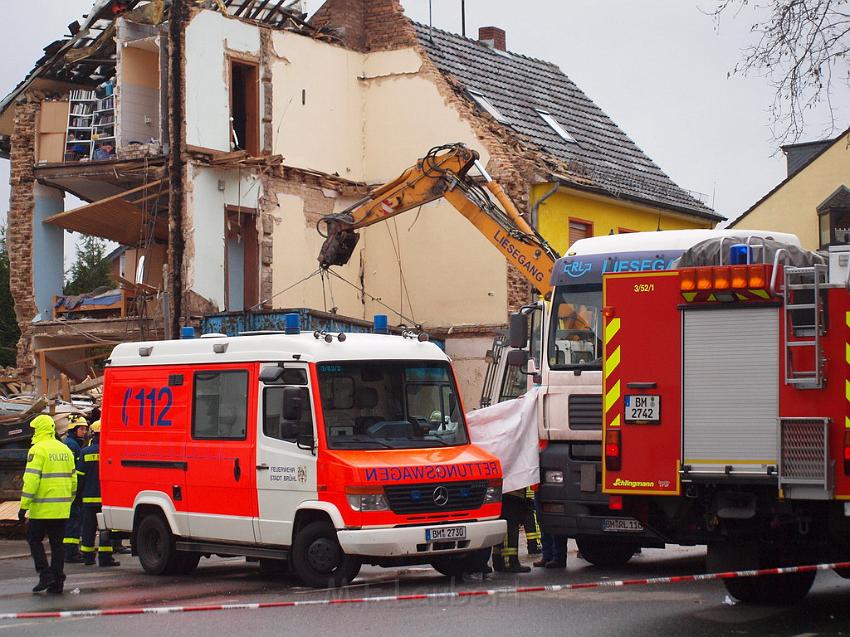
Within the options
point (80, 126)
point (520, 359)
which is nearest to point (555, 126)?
point (80, 126)

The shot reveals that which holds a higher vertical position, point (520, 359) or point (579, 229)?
point (579, 229)

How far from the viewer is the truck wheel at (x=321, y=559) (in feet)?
41.9

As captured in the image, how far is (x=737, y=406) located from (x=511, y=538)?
4.62 meters

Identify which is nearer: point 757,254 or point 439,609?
point 757,254

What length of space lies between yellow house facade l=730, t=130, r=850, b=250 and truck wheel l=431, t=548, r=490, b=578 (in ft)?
110

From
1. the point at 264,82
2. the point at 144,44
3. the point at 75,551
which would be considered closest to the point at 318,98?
the point at 264,82

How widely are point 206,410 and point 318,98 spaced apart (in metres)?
17.3

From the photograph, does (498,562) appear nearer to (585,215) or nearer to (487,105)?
(585,215)

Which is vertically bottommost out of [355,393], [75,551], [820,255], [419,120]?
[75,551]

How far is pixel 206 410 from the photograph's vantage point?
14125mm

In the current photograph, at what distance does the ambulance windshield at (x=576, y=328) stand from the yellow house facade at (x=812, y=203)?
1299 inches

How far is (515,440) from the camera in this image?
14.1m

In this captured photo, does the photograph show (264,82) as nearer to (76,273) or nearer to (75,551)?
(75,551)

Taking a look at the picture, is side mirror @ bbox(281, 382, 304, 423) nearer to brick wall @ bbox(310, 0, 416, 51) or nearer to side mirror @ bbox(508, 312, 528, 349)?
side mirror @ bbox(508, 312, 528, 349)
